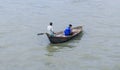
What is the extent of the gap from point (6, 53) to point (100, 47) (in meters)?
6.52

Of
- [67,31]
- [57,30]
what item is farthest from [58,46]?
[57,30]

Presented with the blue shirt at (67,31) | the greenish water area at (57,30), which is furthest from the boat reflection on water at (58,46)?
the blue shirt at (67,31)

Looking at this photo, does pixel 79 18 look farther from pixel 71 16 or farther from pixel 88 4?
pixel 88 4

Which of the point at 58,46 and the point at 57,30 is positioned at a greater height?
the point at 57,30

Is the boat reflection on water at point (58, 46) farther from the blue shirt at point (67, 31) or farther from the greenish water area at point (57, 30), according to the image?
the blue shirt at point (67, 31)

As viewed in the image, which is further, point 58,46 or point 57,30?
point 57,30

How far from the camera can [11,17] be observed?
3328 cm

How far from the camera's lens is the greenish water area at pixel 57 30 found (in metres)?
20.9

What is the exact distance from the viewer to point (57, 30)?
27891 millimetres

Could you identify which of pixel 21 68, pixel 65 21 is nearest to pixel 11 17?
pixel 65 21

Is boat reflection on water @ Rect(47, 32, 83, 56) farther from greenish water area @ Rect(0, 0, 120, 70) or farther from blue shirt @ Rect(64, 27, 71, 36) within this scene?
blue shirt @ Rect(64, 27, 71, 36)

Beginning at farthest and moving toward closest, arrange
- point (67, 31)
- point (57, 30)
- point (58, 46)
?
1. point (57, 30)
2. point (67, 31)
3. point (58, 46)

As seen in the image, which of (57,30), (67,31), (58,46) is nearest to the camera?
(58,46)

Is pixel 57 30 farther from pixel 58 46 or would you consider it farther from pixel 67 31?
pixel 58 46
